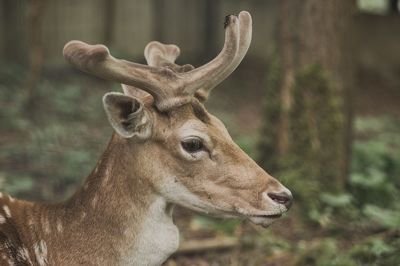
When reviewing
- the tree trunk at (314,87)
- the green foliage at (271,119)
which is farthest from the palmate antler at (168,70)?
the green foliage at (271,119)

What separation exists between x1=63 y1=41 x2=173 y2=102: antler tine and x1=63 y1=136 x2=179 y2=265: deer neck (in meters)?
0.34

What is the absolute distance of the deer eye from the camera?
3.94 m

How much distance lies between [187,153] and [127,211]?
1.38ft

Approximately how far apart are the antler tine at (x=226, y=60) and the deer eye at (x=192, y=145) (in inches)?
10.8

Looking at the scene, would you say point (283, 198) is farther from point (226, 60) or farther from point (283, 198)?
point (226, 60)

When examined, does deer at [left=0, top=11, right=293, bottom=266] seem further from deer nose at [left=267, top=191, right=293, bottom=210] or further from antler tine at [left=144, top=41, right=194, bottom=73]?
antler tine at [left=144, top=41, right=194, bottom=73]

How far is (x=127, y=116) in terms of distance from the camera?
3838 millimetres

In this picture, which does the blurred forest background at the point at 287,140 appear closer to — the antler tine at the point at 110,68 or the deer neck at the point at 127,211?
the deer neck at the point at 127,211

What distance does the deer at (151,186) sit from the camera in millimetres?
3850

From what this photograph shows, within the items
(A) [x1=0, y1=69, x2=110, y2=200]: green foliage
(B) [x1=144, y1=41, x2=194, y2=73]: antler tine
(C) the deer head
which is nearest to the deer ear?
(C) the deer head

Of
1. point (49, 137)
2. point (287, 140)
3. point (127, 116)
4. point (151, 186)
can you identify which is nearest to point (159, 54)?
point (127, 116)

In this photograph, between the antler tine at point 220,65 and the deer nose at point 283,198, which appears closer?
the deer nose at point 283,198

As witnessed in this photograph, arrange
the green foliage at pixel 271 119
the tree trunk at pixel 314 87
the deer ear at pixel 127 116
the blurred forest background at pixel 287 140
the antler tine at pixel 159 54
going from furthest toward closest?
the green foliage at pixel 271 119, the tree trunk at pixel 314 87, the blurred forest background at pixel 287 140, the antler tine at pixel 159 54, the deer ear at pixel 127 116

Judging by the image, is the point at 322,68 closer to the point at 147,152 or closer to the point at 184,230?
the point at 184,230
